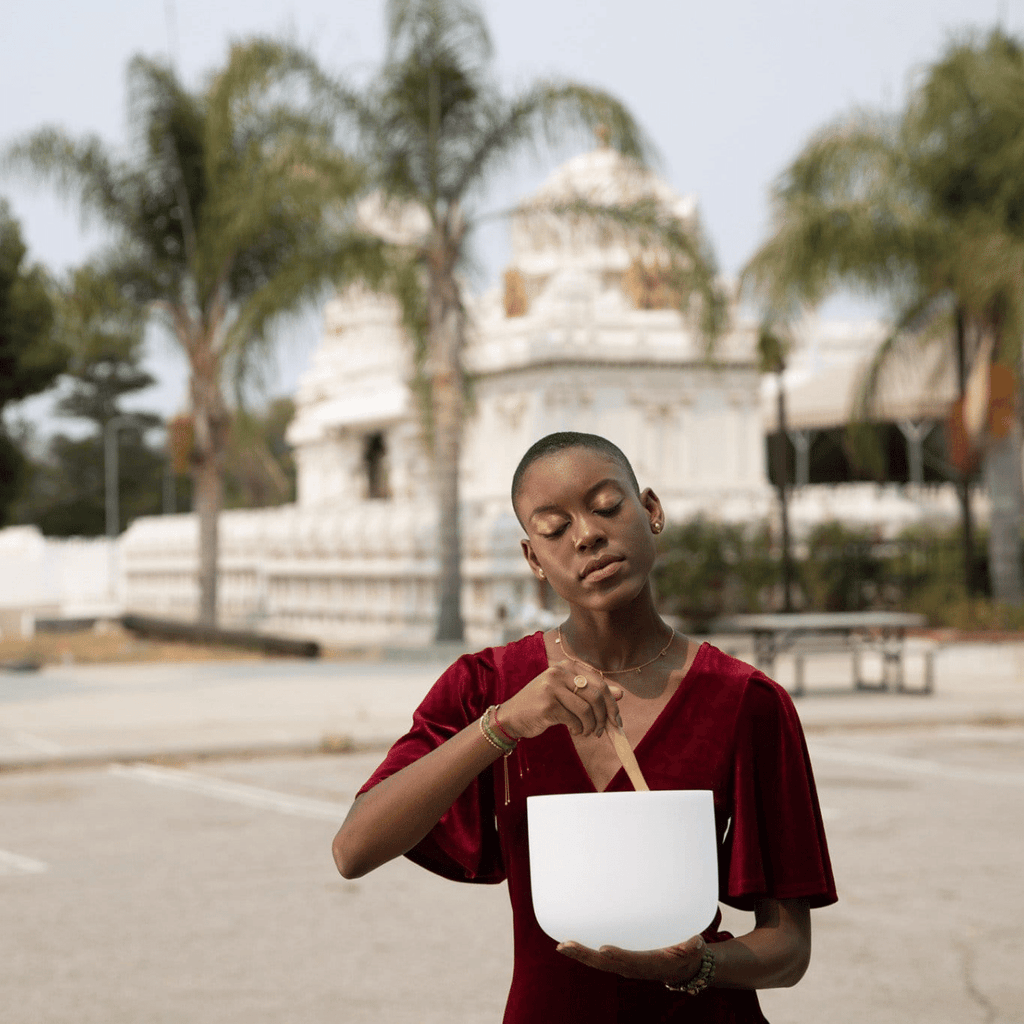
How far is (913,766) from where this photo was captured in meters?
11.8

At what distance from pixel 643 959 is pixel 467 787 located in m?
0.41

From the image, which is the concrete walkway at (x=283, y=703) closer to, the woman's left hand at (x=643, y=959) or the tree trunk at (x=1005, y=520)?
the tree trunk at (x=1005, y=520)

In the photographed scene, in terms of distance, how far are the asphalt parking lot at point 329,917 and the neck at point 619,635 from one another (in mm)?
3574

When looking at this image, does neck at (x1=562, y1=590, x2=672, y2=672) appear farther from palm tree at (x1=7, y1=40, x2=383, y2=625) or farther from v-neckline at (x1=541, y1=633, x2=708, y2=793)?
palm tree at (x1=7, y1=40, x2=383, y2=625)

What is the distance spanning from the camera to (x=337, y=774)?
11.8 metres

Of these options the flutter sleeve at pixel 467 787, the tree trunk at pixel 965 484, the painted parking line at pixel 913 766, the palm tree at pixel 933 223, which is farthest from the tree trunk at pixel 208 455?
the flutter sleeve at pixel 467 787

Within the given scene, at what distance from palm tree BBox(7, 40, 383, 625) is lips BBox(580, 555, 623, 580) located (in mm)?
19055

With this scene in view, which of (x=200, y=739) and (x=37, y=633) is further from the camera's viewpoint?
(x=37, y=633)

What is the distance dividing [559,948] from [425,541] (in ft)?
82.0

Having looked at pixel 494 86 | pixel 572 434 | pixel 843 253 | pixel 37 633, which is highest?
pixel 494 86

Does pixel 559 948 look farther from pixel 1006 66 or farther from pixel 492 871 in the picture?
pixel 1006 66

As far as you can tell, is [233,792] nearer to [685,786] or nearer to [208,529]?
[685,786]

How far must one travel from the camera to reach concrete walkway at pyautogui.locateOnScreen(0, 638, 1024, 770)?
1313 cm

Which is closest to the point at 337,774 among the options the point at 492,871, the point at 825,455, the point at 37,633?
the point at 492,871
